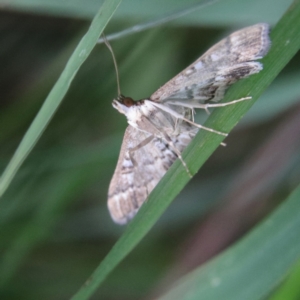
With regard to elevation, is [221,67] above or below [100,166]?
Answer: above

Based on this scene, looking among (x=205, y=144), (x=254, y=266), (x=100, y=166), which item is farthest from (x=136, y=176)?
(x=254, y=266)

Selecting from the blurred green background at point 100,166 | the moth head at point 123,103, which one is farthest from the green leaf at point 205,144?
the blurred green background at point 100,166

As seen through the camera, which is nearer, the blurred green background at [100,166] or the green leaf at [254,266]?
the green leaf at [254,266]

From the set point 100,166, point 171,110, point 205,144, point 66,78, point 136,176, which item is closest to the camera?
point 66,78

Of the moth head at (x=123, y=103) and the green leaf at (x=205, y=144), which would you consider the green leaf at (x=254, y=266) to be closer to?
the green leaf at (x=205, y=144)

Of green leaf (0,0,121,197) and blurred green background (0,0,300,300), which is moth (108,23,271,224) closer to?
blurred green background (0,0,300,300)

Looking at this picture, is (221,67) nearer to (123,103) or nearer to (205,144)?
(205,144)
